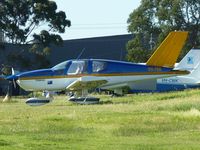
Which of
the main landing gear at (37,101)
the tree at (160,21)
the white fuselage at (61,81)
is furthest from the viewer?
the tree at (160,21)

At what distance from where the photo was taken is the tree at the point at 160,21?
79188 mm

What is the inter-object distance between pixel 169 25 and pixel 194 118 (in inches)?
2359

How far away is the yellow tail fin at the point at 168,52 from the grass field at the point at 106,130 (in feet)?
34.2

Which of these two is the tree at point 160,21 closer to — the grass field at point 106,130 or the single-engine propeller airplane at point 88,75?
the single-engine propeller airplane at point 88,75

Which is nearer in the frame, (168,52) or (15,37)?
(168,52)

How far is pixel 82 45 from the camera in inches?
3354

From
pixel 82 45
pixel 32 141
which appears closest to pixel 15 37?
pixel 82 45

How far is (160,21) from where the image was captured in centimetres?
8025

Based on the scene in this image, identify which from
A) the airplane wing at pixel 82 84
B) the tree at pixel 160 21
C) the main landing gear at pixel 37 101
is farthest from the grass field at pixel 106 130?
the tree at pixel 160 21

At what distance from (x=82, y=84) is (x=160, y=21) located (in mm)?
48176

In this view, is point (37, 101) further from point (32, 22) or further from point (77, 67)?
point (32, 22)

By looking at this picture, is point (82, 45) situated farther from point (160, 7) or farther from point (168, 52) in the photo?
point (168, 52)

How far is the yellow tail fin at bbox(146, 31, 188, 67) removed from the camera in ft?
114

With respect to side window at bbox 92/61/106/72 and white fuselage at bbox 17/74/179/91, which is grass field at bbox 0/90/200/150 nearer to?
white fuselage at bbox 17/74/179/91
